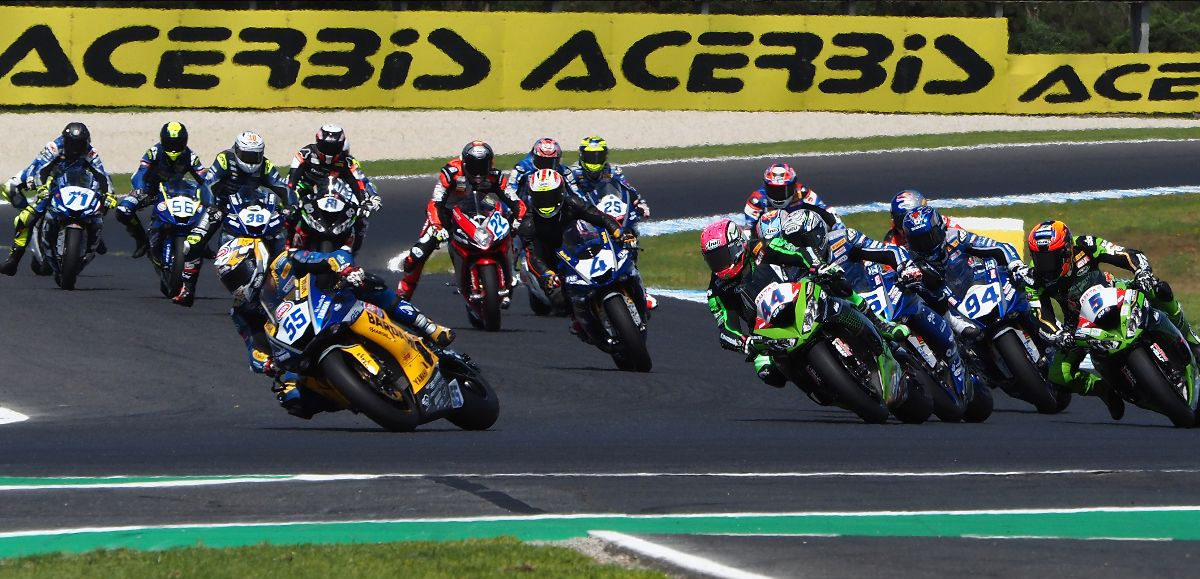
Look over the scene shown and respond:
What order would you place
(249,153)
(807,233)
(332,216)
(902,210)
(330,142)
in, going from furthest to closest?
(249,153), (330,142), (332,216), (902,210), (807,233)

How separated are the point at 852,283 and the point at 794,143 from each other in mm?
20796

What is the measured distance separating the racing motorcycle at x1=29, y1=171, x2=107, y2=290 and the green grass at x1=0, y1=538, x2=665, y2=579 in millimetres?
12397

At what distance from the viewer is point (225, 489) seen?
9148 mm

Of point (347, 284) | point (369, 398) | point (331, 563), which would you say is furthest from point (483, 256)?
point (331, 563)

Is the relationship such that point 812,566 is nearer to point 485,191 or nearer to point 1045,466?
point 1045,466

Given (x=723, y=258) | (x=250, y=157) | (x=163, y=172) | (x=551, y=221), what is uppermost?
(x=250, y=157)

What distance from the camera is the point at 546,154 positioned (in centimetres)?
1809

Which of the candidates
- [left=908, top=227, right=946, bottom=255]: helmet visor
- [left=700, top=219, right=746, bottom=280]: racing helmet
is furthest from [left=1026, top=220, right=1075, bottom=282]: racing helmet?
[left=700, top=219, right=746, bottom=280]: racing helmet

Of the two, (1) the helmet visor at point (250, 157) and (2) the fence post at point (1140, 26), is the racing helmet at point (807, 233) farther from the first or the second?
(2) the fence post at point (1140, 26)

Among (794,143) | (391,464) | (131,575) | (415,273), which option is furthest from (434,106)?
(131,575)

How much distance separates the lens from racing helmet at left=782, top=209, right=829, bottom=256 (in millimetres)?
12398

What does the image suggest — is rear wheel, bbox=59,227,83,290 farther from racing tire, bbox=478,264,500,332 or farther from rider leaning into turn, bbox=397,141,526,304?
racing tire, bbox=478,264,500,332

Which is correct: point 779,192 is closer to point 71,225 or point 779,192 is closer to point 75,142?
point 71,225

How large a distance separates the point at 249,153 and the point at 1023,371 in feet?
27.7
